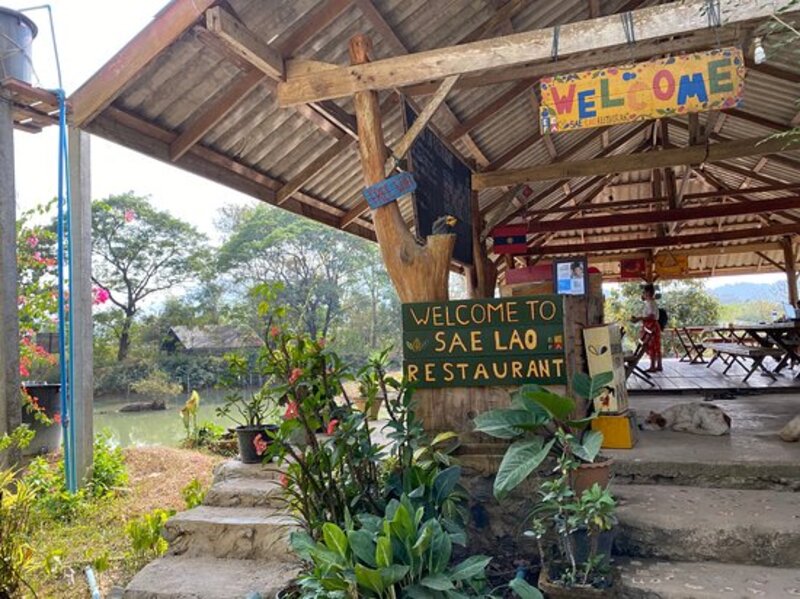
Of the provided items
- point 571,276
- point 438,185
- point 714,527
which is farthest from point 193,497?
point 438,185

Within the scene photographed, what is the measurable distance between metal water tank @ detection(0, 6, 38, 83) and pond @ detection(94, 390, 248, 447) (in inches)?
168

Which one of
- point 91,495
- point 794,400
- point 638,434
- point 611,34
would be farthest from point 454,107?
point 91,495

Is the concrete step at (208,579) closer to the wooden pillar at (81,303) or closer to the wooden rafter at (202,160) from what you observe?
the wooden pillar at (81,303)

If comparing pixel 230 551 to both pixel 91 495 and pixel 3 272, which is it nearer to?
pixel 91 495

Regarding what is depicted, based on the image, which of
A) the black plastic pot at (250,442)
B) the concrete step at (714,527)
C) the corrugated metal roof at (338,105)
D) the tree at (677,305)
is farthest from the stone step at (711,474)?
the tree at (677,305)

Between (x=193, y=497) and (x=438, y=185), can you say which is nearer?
(x=193, y=497)

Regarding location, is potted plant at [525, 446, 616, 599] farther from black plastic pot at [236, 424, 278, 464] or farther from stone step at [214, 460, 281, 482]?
black plastic pot at [236, 424, 278, 464]

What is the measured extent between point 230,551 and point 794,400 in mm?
4347

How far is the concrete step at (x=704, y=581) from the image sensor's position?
1.90 m

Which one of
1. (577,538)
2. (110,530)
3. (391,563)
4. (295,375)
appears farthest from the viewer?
(110,530)

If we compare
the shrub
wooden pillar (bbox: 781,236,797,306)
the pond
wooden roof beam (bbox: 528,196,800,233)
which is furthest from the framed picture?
wooden pillar (bbox: 781,236,797,306)

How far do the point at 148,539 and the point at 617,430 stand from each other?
263 centimetres

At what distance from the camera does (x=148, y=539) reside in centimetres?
302

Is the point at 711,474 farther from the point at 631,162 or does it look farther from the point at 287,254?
the point at 287,254
